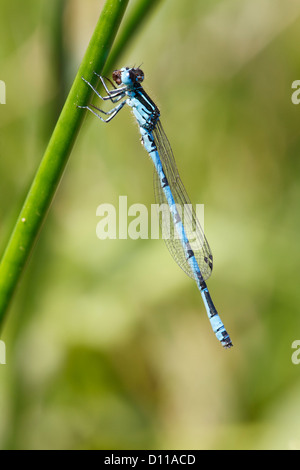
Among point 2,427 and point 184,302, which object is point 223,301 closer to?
point 184,302

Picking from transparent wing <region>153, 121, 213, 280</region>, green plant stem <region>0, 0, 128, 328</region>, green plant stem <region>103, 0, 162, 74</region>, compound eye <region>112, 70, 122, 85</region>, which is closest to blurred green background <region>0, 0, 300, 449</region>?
transparent wing <region>153, 121, 213, 280</region>

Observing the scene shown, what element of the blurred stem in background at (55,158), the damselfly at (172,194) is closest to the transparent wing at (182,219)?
the damselfly at (172,194)

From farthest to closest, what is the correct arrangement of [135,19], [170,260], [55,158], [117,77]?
[170,260] < [117,77] < [135,19] < [55,158]

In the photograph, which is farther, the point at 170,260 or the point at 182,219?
the point at 182,219

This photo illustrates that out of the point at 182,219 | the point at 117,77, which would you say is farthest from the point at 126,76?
the point at 182,219

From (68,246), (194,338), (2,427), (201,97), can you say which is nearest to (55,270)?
(68,246)

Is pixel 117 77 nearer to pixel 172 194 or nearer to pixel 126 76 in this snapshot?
pixel 126 76

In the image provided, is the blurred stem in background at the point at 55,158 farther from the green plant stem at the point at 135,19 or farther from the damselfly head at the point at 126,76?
the damselfly head at the point at 126,76
